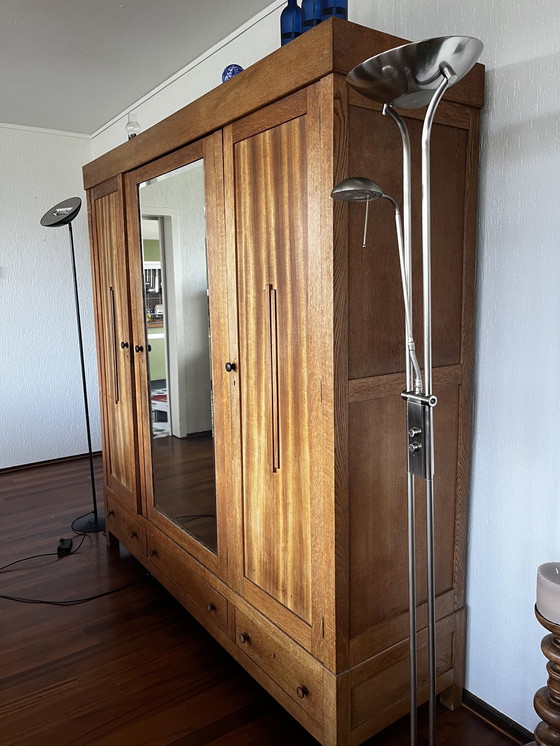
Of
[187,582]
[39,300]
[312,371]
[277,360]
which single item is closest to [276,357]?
[277,360]

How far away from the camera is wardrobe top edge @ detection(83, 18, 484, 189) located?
1.31 metres

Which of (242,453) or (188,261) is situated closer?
(242,453)

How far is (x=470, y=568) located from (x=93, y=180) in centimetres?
227

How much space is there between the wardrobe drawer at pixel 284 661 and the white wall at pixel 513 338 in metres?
0.55

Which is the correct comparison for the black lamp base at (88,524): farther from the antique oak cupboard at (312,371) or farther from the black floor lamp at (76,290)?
the antique oak cupboard at (312,371)

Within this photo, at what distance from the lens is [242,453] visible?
6.00ft

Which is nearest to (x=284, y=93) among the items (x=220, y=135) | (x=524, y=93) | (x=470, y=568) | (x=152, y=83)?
(x=220, y=135)

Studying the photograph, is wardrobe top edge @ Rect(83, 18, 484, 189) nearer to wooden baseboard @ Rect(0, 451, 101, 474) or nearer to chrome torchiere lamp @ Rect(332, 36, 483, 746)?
chrome torchiere lamp @ Rect(332, 36, 483, 746)

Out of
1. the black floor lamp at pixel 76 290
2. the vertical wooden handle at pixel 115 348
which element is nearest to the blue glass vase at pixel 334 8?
the vertical wooden handle at pixel 115 348

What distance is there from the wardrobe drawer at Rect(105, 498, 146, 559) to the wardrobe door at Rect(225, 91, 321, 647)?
931mm

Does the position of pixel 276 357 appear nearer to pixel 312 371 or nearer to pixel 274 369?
pixel 274 369

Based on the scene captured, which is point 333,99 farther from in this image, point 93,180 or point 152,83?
point 152,83

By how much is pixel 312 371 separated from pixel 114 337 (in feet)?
4.95

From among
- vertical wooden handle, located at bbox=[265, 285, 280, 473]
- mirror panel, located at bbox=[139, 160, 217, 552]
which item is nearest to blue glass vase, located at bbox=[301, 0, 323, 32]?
mirror panel, located at bbox=[139, 160, 217, 552]
